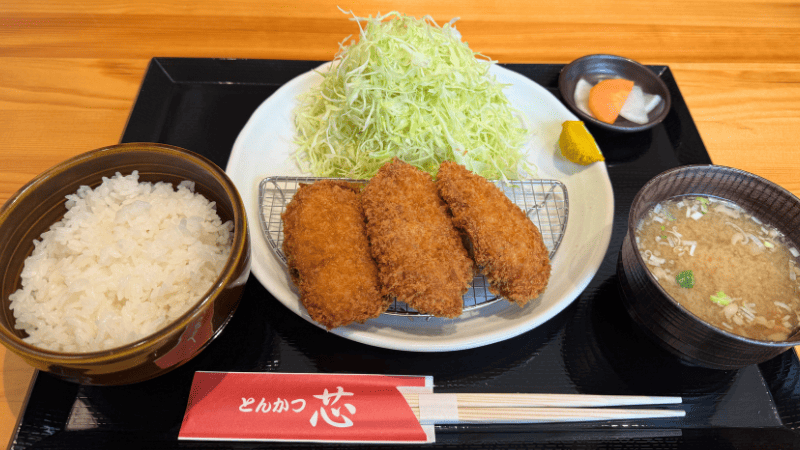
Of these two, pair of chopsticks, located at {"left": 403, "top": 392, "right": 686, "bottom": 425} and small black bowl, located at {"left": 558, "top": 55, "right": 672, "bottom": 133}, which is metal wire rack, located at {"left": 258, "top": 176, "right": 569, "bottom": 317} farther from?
small black bowl, located at {"left": 558, "top": 55, "right": 672, "bottom": 133}

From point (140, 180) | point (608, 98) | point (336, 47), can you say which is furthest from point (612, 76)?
point (140, 180)

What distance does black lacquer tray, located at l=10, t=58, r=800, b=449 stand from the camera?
66.0 inches

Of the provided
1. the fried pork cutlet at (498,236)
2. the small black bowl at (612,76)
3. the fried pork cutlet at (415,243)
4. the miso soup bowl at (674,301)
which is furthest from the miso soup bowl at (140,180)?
the small black bowl at (612,76)

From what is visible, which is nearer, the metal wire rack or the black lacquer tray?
the black lacquer tray

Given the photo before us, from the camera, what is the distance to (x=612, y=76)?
10.0ft

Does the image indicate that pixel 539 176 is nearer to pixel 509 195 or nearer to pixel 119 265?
pixel 509 195

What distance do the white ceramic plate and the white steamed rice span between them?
281 millimetres

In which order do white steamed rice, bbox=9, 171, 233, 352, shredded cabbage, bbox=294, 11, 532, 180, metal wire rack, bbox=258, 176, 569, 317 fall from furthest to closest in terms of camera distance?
1. shredded cabbage, bbox=294, 11, 532, 180
2. metal wire rack, bbox=258, 176, 569, 317
3. white steamed rice, bbox=9, 171, 233, 352

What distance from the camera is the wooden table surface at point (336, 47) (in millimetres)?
2803

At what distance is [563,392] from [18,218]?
2322 millimetres

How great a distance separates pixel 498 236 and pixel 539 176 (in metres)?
0.85

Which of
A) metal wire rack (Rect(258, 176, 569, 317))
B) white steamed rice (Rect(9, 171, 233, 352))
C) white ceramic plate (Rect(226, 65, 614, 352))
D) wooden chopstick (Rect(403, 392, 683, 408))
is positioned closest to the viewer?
white steamed rice (Rect(9, 171, 233, 352))

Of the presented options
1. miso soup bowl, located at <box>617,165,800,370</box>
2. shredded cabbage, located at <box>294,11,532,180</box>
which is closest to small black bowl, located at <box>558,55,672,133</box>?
shredded cabbage, located at <box>294,11,532,180</box>

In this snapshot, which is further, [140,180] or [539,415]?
[140,180]
